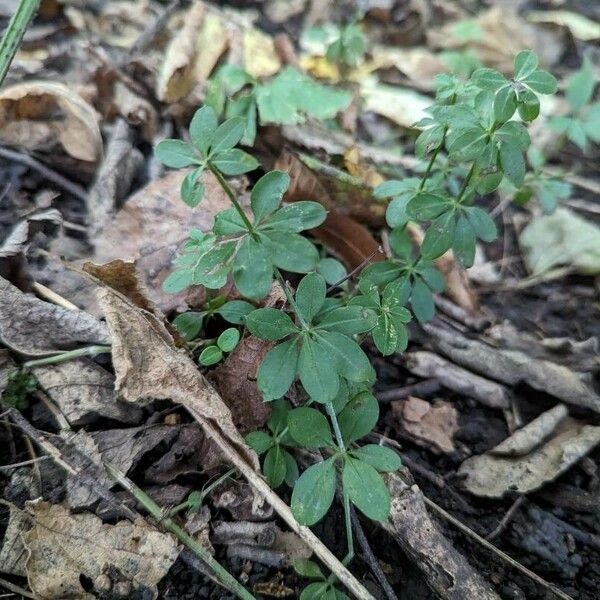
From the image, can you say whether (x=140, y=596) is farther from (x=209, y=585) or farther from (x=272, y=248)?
(x=272, y=248)

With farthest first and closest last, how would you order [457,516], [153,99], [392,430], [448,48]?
[448,48] < [153,99] < [392,430] < [457,516]

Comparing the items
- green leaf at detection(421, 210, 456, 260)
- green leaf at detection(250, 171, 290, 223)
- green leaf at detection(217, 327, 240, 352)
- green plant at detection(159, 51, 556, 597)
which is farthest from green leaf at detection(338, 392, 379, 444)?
green leaf at detection(250, 171, 290, 223)

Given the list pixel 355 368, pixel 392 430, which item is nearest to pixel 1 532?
pixel 355 368

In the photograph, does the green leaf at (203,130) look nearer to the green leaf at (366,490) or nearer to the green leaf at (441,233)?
the green leaf at (441,233)

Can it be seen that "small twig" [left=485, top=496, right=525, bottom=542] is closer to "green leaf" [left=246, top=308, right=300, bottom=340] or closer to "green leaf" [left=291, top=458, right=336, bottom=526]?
"green leaf" [left=291, top=458, right=336, bottom=526]

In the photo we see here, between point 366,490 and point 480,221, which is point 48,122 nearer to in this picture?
point 480,221

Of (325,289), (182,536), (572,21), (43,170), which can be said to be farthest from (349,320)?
(572,21)

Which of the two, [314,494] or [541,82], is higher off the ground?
[541,82]
